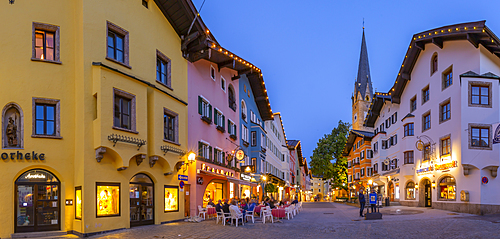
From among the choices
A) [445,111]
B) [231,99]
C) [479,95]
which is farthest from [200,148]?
[479,95]

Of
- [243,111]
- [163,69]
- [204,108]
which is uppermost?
[163,69]

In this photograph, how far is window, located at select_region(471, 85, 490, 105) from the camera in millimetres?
26625

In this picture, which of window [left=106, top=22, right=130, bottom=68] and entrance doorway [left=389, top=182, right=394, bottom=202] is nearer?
window [left=106, top=22, right=130, bottom=68]

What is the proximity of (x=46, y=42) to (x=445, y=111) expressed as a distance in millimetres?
26781

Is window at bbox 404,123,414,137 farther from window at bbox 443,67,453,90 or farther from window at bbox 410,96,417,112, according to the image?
window at bbox 443,67,453,90

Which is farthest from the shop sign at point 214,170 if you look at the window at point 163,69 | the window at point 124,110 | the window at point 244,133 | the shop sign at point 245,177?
the window at point 124,110

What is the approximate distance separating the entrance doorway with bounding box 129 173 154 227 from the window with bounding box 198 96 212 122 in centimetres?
673

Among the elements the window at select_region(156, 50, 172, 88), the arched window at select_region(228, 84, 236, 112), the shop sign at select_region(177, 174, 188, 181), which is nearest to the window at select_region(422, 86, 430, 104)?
the arched window at select_region(228, 84, 236, 112)

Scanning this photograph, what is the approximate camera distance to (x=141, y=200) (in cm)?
1778

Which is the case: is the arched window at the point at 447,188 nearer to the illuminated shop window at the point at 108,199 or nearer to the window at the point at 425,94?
the window at the point at 425,94

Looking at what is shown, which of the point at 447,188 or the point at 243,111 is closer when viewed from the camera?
the point at 447,188

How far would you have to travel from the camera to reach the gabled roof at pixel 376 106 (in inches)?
1680

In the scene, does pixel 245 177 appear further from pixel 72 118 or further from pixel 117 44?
pixel 72 118

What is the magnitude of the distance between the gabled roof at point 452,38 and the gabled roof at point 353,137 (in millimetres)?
15747
